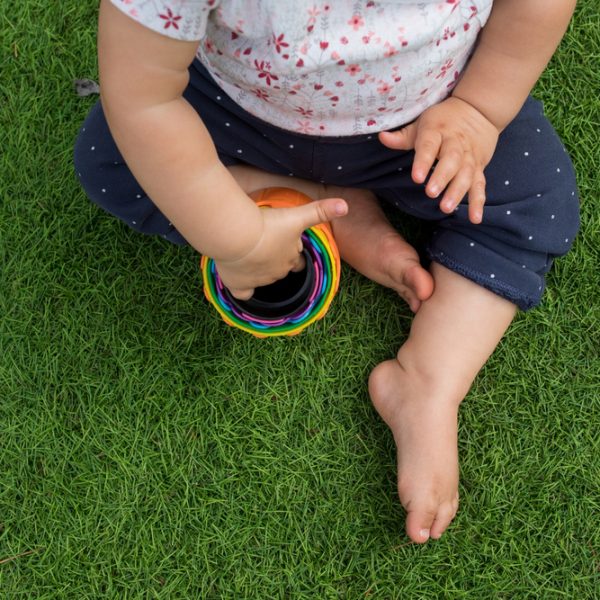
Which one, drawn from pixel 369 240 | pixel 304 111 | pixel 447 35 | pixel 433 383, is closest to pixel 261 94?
pixel 304 111

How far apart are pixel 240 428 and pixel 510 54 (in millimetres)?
807

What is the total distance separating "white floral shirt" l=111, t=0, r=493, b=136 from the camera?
0.90m

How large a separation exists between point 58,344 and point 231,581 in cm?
56

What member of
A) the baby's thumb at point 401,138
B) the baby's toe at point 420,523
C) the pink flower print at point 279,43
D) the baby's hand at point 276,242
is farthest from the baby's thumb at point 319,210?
the baby's toe at point 420,523

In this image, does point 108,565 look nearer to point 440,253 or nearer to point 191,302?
point 191,302

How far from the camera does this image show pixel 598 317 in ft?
4.72

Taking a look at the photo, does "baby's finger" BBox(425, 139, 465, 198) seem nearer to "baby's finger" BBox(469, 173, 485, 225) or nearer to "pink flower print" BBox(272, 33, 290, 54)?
"baby's finger" BBox(469, 173, 485, 225)

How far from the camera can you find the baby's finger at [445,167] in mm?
1034

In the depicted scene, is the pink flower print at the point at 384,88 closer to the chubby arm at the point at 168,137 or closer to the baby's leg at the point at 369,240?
the chubby arm at the point at 168,137

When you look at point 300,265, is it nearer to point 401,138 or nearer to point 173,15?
point 401,138

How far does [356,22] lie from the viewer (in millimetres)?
941

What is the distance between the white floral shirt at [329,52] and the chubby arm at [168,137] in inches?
1.2

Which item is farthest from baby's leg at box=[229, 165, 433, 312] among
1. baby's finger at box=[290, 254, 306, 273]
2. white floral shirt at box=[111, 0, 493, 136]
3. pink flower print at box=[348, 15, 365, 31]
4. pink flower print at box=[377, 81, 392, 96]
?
pink flower print at box=[348, 15, 365, 31]

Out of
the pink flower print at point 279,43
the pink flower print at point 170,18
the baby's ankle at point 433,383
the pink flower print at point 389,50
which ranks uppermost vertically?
the pink flower print at point 170,18
